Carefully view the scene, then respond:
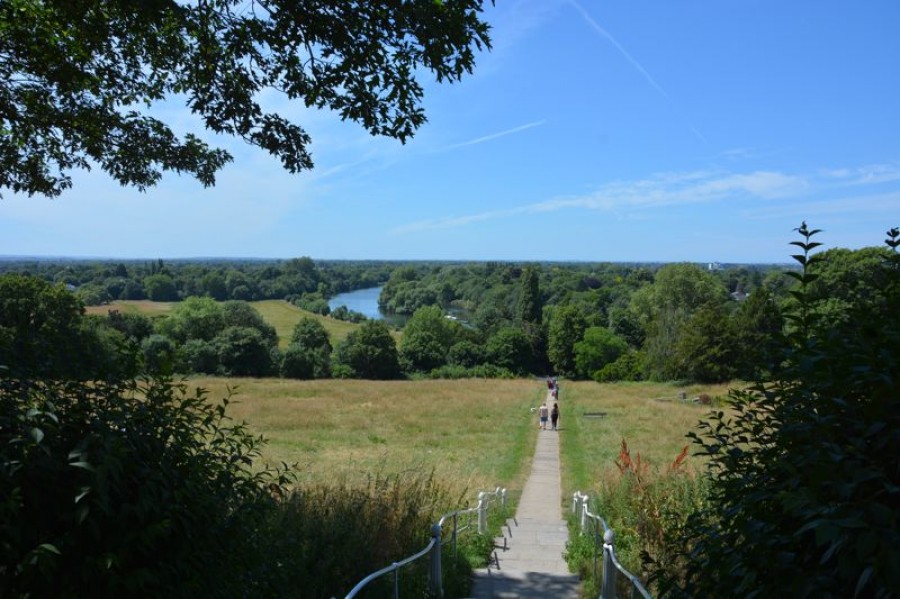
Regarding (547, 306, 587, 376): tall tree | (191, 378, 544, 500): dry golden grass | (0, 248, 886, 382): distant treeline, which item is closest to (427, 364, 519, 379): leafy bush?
(0, 248, 886, 382): distant treeline

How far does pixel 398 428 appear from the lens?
91.3 ft

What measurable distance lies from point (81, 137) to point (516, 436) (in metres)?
20.9

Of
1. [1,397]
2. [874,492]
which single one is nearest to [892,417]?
[874,492]

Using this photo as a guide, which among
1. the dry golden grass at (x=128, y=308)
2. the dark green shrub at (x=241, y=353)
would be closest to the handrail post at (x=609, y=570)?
the dark green shrub at (x=241, y=353)

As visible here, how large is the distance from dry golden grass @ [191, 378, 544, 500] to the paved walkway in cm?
124

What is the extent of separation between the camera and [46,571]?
2.35 metres

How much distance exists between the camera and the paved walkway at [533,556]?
682 centimetres

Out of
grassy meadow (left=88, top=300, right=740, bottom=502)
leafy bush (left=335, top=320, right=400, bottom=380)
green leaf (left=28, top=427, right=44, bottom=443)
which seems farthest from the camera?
leafy bush (left=335, top=320, right=400, bottom=380)

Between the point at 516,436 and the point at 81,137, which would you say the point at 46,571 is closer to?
the point at 81,137

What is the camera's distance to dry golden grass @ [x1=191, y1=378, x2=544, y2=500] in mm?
17469

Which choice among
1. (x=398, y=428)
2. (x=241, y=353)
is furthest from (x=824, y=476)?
(x=241, y=353)

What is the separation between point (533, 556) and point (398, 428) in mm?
19174

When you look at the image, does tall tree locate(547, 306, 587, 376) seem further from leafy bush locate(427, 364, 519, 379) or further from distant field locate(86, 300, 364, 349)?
distant field locate(86, 300, 364, 349)

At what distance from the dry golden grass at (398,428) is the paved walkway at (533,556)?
124 cm
